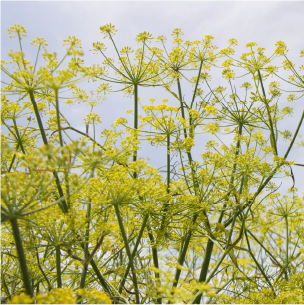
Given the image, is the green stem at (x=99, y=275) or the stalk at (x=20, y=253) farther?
the green stem at (x=99, y=275)

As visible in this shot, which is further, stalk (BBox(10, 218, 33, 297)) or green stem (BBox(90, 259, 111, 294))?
green stem (BBox(90, 259, 111, 294))

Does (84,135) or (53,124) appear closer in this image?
(84,135)

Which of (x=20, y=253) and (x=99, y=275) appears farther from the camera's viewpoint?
(x=99, y=275)

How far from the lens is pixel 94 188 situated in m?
3.87

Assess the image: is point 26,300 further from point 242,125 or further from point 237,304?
point 242,125

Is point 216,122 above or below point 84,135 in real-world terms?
above

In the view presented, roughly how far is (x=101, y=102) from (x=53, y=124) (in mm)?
707

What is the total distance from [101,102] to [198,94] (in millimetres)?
2304

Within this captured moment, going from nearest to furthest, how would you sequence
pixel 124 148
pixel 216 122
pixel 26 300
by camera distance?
pixel 26 300
pixel 124 148
pixel 216 122

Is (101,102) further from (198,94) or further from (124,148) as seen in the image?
(198,94)

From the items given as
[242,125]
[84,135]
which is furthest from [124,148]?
[242,125]

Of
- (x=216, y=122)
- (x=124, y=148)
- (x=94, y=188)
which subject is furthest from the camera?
(x=216, y=122)

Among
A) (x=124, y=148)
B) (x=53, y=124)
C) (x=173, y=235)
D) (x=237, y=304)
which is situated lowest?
(x=237, y=304)

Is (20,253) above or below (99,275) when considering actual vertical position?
above
